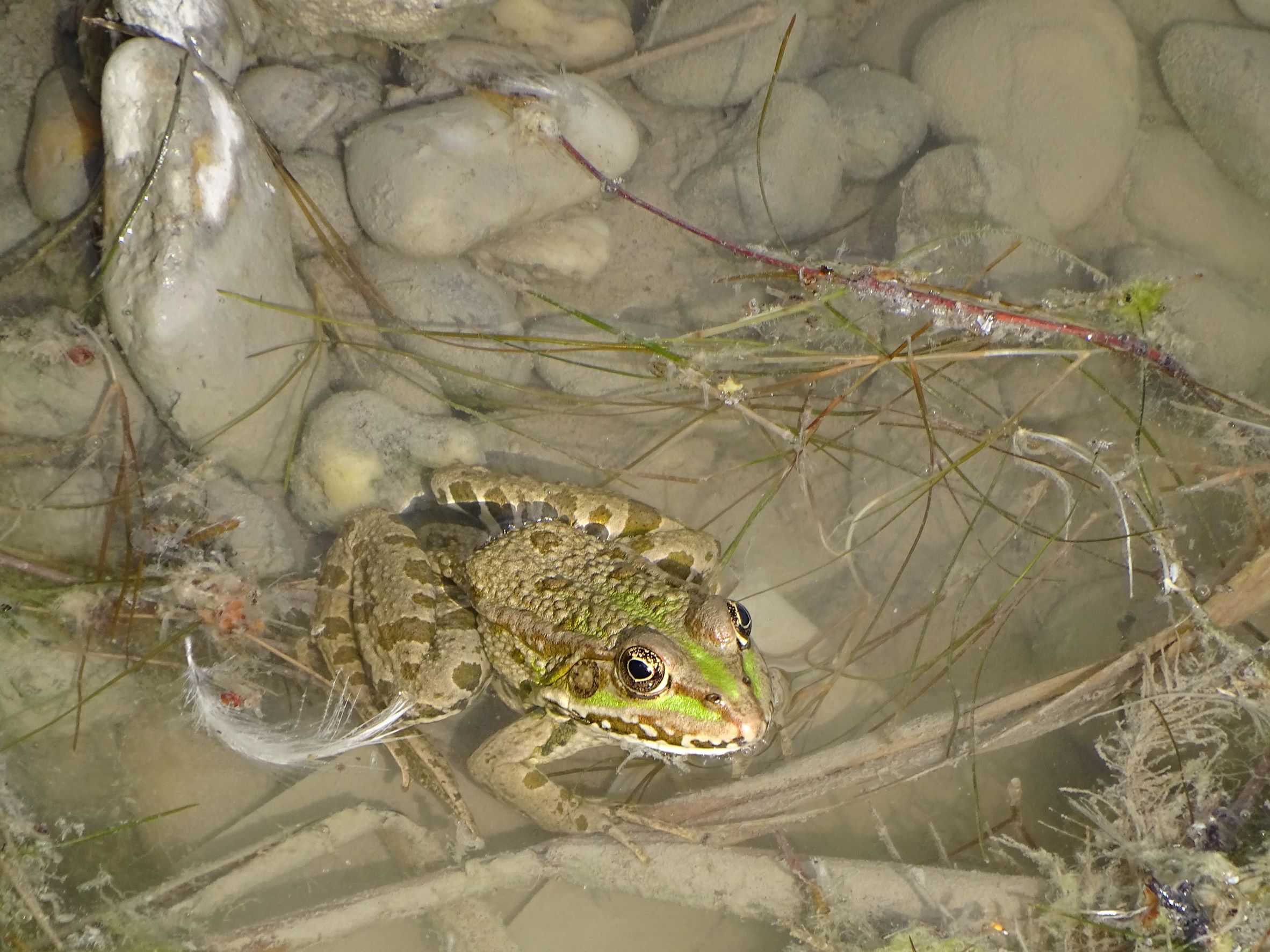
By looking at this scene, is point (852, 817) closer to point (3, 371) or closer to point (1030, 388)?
point (1030, 388)

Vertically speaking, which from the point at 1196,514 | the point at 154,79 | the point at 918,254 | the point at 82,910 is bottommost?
the point at 82,910

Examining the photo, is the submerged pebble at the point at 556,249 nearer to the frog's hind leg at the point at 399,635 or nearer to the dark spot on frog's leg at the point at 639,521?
the dark spot on frog's leg at the point at 639,521

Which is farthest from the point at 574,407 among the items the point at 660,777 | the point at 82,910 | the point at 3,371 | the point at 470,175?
the point at 82,910

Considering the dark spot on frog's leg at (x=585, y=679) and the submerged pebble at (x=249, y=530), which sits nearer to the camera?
the dark spot on frog's leg at (x=585, y=679)

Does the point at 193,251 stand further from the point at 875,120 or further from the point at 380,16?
the point at 875,120

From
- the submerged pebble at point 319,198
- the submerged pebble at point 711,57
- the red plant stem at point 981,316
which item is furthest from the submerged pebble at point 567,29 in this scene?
the red plant stem at point 981,316

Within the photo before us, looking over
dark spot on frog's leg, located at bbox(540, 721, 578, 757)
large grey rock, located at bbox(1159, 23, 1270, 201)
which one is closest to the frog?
dark spot on frog's leg, located at bbox(540, 721, 578, 757)

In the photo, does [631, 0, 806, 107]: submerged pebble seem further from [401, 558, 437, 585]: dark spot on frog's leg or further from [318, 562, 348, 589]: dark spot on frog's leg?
[318, 562, 348, 589]: dark spot on frog's leg
